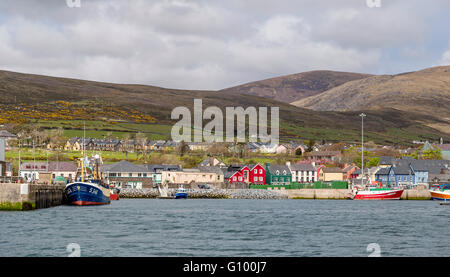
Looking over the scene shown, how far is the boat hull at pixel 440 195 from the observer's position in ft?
335

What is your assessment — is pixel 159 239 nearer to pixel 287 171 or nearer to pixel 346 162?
pixel 287 171

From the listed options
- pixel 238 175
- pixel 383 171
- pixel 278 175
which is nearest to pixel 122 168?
pixel 238 175

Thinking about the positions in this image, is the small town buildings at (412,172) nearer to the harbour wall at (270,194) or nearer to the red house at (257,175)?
the red house at (257,175)

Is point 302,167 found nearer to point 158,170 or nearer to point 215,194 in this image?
point 158,170

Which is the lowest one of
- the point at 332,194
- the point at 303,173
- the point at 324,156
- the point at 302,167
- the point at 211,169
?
the point at 332,194

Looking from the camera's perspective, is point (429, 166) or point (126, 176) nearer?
point (126, 176)

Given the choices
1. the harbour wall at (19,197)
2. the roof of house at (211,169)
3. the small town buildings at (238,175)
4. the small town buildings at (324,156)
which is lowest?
the harbour wall at (19,197)

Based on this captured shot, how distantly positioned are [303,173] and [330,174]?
678 centimetres

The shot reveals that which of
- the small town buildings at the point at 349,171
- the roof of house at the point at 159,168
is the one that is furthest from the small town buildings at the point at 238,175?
the small town buildings at the point at 349,171

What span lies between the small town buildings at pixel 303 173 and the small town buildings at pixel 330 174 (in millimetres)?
1923

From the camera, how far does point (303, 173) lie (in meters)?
158
